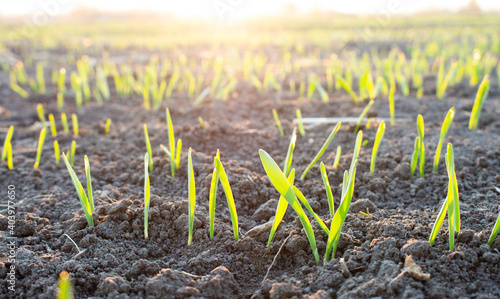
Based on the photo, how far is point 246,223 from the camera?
147 cm

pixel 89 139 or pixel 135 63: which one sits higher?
pixel 135 63

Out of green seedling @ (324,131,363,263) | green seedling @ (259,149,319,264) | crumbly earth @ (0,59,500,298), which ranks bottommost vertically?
crumbly earth @ (0,59,500,298)

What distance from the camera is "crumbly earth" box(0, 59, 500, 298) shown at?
108 centimetres

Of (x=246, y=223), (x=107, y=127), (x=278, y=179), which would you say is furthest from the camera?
(x=107, y=127)

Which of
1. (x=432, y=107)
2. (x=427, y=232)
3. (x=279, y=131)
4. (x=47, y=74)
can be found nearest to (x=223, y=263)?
(x=427, y=232)

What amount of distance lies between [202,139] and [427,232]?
4.70ft

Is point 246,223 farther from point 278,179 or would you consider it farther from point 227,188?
point 278,179

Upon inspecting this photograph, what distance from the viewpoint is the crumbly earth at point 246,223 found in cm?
108

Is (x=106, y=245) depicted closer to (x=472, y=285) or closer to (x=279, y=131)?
(x=472, y=285)

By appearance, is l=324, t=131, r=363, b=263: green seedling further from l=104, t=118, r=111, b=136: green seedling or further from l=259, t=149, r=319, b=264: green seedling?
l=104, t=118, r=111, b=136: green seedling

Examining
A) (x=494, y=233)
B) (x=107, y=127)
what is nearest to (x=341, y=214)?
(x=494, y=233)

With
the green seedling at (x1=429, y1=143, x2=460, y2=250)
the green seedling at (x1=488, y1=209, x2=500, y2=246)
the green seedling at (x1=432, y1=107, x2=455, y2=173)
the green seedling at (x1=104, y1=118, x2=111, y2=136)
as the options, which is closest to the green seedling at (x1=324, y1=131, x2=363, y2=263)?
the green seedling at (x1=429, y1=143, x2=460, y2=250)

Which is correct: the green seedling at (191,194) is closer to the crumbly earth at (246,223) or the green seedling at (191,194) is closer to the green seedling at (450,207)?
the crumbly earth at (246,223)

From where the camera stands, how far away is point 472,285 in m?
0.99
